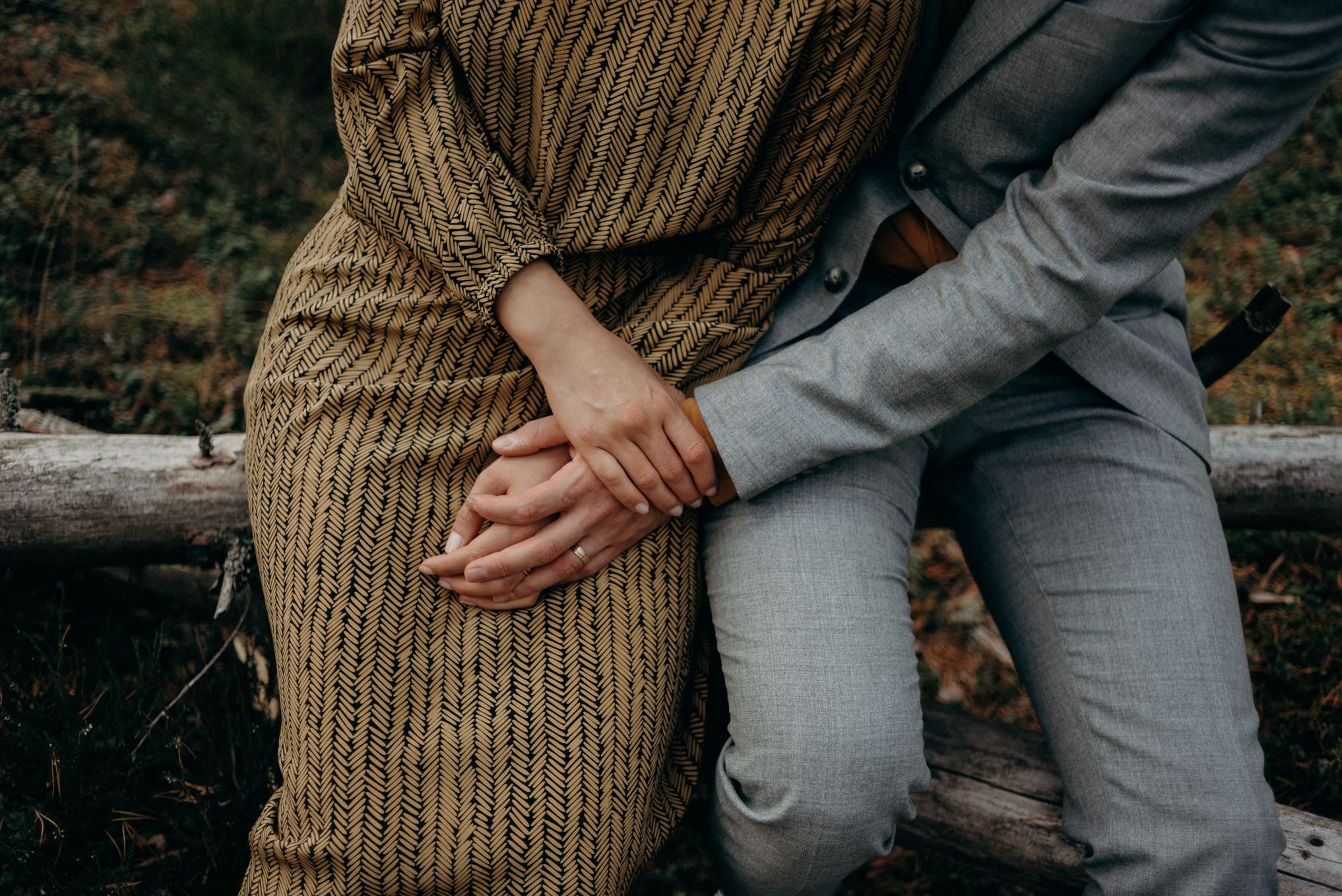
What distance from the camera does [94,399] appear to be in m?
2.44

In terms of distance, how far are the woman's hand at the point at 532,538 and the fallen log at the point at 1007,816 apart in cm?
83

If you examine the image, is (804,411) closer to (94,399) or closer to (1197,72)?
(1197,72)

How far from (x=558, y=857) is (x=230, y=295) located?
2523mm

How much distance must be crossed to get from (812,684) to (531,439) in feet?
2.00

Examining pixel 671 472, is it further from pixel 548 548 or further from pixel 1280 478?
pixel 1280 478

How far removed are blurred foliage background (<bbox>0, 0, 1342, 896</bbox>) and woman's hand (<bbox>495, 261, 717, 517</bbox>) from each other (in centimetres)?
105

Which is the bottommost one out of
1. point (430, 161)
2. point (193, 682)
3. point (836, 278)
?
point (193, 682)

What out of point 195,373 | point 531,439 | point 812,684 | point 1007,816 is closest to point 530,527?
point 531,439

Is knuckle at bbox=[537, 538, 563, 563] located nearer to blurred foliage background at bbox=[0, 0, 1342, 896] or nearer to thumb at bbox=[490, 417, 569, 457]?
thumb at bbox=[490, 417, 569, 457]

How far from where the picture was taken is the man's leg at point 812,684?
121cm

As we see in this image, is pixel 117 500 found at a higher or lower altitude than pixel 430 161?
lower

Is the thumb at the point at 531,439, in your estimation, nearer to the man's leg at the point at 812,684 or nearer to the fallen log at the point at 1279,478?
the man's leg at the point at 812,684

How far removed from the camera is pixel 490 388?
1369 millimetres

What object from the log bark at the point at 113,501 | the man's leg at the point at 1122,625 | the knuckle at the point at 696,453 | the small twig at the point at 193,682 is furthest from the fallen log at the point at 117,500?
the knuckle at the point at 696,453
